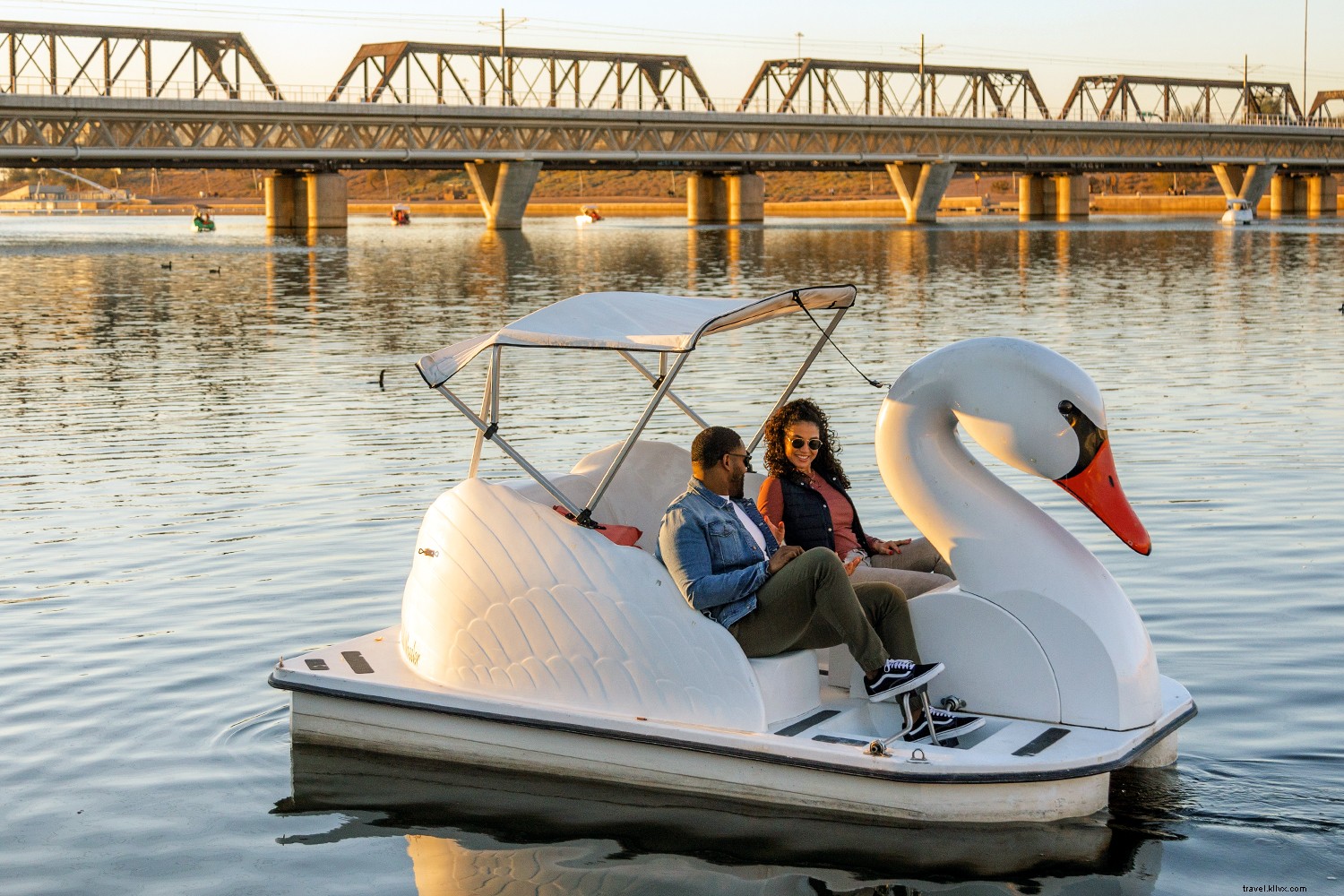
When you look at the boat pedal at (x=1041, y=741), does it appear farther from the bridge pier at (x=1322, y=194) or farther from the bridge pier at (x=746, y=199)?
the bridge pier at (x=1322, y=194)

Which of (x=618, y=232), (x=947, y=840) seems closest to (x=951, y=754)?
(x=947, y=840)

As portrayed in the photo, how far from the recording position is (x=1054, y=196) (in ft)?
419

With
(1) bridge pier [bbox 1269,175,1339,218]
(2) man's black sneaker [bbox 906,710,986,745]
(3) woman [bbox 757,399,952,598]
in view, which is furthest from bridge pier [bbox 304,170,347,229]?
(2) man's black sneaker [bbox 906,710,986,745]

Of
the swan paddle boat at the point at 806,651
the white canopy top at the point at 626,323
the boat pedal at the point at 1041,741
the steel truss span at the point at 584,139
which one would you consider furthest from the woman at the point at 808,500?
the steel truss span at the point at 584,139

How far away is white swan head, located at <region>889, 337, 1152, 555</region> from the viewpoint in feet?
24.2

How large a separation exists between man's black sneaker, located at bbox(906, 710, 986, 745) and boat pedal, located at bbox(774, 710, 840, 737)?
0.45 m

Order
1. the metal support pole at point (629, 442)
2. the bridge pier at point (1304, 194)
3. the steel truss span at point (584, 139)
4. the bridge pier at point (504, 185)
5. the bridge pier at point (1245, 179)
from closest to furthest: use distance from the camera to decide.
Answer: the metal support pole at point (629, 442) < the steel truss span at point (584, 139) < the bridge pier at point (504, 185) < the bridge pier at point (1245, 179) < the bridge pier at point (1304, 194)

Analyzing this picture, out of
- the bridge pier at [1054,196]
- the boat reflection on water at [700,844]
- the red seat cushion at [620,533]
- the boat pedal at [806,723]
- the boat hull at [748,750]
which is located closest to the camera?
the boat reflection on water at [700,844]

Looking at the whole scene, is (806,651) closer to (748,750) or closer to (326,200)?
(748,750)

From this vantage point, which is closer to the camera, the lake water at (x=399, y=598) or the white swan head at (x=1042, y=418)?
the lake water at (x=399, y=598)

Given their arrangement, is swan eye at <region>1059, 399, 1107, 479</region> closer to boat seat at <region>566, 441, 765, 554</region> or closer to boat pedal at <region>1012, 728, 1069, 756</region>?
boat pedal at <region>1012, 728, 1069, 756</region>

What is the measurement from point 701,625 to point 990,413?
5.16ft

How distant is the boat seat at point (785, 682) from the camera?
743 centimetres

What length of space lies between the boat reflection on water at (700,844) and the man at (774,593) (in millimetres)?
561
